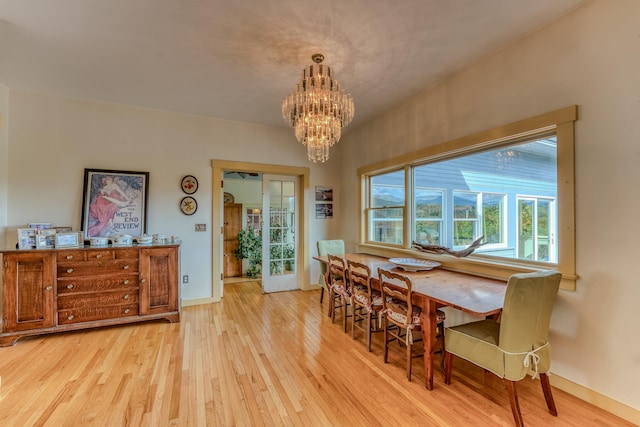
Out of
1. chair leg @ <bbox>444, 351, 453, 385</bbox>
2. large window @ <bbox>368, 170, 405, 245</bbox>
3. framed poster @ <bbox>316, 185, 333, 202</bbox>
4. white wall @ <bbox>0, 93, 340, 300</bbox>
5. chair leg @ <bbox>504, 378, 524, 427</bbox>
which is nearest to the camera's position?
chair leg @ <bbox>504, 378, 524, 427</bbox>

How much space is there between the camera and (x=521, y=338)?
66.1 inches

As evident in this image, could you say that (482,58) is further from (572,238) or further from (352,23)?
(572,238)

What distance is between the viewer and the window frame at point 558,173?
1990mm

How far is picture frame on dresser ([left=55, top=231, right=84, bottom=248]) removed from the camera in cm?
297

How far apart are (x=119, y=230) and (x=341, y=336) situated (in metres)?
3.19

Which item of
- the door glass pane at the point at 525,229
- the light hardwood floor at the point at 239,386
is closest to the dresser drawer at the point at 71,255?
the light hardwood floor at the point at 239,386

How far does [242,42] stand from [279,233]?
3.05 meters

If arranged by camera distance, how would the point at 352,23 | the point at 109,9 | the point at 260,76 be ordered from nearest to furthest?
the point at 109,9 < the point at 352,23 < the point at 260,76

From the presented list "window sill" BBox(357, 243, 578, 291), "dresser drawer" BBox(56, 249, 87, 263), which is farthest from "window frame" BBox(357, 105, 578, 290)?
"dresser drawer" BBox(56, 249, 87, 263)

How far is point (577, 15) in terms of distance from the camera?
1.96 m

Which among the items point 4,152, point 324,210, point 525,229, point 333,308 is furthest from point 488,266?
point 4,152

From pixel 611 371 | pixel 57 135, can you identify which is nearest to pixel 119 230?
pixel 57 135

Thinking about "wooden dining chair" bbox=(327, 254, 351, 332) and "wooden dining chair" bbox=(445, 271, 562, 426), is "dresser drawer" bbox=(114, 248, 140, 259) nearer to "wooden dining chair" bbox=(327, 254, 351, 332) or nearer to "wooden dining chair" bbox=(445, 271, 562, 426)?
"wooden dining chair" bbox=(327, 254, 351, 332)

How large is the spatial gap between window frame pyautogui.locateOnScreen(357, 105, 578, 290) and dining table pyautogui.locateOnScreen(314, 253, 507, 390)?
164 mm
